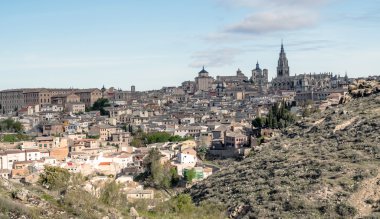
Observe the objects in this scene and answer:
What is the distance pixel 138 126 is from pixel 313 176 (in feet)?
151

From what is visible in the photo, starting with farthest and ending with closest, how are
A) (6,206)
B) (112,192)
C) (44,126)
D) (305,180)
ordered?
(44,126) → (305,180) → (112,192) → (6,206)

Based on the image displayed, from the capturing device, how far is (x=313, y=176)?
21.5 metres

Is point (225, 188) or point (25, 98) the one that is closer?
point (225, 188)

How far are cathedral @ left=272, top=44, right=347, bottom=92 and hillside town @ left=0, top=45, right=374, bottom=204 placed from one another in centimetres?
21

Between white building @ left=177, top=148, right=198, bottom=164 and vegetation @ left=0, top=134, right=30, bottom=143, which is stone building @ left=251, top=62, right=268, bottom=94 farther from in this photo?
white building @ left=177, top=148, right=198, bottom=164

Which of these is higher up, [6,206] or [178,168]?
[6,206]

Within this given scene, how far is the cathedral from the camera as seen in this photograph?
390ft

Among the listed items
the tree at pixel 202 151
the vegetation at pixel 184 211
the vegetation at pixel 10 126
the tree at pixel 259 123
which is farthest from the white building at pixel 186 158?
the vegetation at pixel 10 126

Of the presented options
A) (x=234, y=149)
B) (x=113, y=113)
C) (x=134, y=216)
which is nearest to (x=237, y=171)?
(x=134, y=216)

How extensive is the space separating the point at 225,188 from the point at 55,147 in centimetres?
2709

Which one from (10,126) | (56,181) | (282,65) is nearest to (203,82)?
(282,65)

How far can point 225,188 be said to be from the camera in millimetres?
23641

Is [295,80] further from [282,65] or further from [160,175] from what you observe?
[160,175]

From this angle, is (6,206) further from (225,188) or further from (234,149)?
(234,149)
